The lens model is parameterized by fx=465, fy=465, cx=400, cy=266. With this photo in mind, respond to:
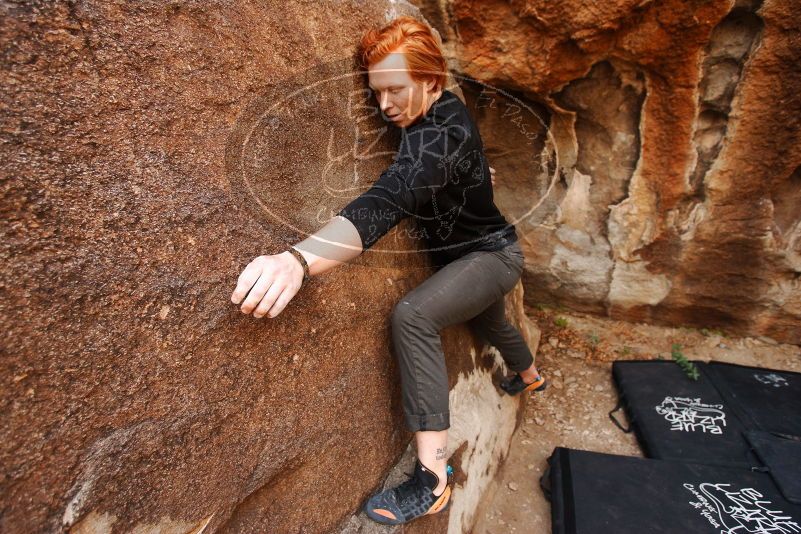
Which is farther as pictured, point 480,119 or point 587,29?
point 480,119

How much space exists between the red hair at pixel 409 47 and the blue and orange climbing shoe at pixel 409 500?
122 centimetres

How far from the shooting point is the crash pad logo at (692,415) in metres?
2.24

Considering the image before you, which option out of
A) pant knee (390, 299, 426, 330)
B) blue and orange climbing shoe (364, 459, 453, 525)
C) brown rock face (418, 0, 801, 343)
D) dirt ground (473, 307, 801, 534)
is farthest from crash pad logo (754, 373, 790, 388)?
pant knee (390, 299, 426, 330)

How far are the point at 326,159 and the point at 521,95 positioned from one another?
1.50 metres

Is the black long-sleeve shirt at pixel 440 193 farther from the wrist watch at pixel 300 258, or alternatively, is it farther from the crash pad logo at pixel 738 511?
the crash pad logo at pixel 738 511

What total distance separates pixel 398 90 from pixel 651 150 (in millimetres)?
1690

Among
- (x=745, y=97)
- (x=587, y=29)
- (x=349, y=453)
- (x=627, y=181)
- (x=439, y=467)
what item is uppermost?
(x=587, y=29)

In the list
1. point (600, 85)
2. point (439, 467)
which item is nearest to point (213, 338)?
point (439, 467)

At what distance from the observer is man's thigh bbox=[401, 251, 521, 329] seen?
146cm

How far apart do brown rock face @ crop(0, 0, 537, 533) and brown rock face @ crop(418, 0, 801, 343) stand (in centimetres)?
105

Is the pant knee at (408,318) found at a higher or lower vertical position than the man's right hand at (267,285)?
lower

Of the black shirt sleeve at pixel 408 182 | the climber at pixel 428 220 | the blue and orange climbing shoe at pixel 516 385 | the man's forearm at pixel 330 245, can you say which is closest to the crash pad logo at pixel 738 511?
the blue and orange climbing shoe at pixel 516 385

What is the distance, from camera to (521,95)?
96.7 inches

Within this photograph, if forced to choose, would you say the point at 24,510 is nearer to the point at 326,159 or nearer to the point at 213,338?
the point at 213,338
